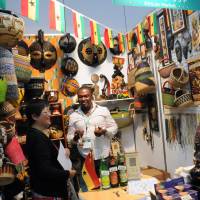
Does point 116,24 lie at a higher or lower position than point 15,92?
higher

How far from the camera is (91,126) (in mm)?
3242

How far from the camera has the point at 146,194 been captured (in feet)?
5.88

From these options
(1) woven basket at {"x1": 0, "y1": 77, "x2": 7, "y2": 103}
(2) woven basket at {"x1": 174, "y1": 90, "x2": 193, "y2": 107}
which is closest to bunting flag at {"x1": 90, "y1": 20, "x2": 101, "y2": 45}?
(2) woven basket at {"x1": 174, "y1": 90, "x2": 193, "y2": 107}

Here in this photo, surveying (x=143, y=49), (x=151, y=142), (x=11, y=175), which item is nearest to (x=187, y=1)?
(x=11, y=175)

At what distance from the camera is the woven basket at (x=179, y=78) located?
284cm

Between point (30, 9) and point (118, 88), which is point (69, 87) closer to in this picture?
point (118, 88)

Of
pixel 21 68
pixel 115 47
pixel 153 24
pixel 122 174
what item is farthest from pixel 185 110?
pixel 115 47

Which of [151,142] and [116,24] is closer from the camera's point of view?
[151,142]

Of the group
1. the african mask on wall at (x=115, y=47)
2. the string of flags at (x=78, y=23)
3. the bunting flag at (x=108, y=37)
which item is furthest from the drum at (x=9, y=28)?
the african mask on wall at (x=115, y=47)

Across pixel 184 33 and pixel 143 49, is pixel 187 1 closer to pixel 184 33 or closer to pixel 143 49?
pixel 184 33

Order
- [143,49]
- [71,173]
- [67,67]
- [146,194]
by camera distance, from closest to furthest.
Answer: [146,194]
[71,173]
[143,49]
[67,67]

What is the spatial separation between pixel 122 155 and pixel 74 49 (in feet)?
9.73

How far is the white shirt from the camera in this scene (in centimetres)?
323

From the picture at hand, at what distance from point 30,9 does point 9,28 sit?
2.00 ft
